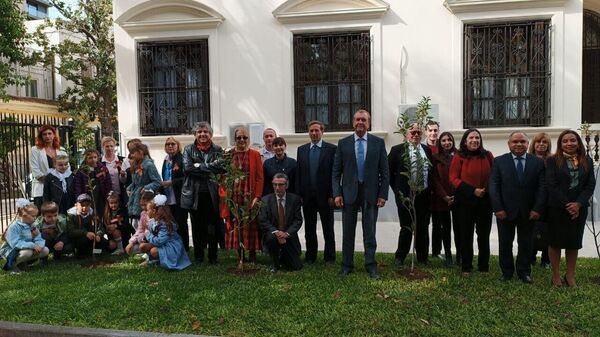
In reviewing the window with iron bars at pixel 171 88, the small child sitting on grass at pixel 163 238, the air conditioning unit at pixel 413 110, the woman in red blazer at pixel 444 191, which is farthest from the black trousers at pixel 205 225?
the air conditioning unit at pixel 413 110

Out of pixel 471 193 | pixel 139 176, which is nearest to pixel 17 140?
pixel 139 176

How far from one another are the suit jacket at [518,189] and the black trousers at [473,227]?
12.8 inches

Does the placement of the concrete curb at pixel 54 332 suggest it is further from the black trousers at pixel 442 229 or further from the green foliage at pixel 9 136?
the green foliage at pixel 9 136

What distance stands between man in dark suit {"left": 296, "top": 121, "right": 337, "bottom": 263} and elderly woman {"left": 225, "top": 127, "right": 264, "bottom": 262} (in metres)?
0.56

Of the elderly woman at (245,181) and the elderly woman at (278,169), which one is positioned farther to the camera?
the elderly woman at (278,169)

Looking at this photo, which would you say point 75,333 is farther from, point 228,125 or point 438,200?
point 228,125

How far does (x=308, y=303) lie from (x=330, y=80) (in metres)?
6.07

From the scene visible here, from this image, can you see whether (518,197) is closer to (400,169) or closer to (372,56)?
(400,169)

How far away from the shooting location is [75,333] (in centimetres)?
424

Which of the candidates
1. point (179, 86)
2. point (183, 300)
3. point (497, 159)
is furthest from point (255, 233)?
point (179, 86)

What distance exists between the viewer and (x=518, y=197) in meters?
5.25

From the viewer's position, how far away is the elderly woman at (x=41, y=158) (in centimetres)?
742

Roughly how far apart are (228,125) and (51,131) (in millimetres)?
3546

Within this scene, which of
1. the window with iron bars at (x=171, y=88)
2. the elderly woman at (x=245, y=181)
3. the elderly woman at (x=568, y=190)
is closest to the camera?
the elderly woman at (x=568, y=190)
